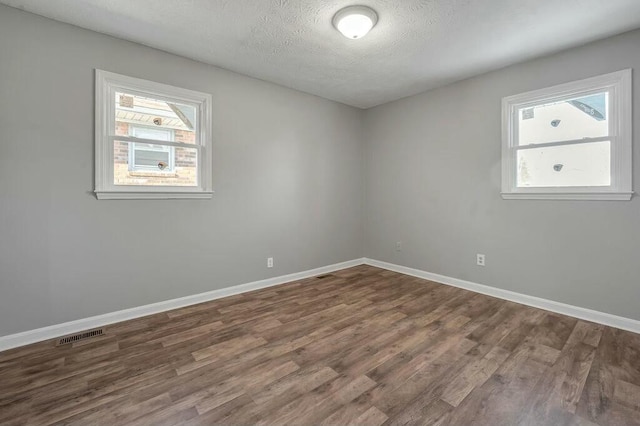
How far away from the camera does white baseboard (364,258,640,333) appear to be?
2.55m

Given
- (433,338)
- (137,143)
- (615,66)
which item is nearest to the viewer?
(433,338)

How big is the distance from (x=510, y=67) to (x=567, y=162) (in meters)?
1.22

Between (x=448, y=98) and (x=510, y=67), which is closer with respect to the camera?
(x=510, y=67)

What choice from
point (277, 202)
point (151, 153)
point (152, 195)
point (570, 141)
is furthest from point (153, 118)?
point (570, 141)

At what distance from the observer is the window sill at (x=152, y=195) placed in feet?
8.49

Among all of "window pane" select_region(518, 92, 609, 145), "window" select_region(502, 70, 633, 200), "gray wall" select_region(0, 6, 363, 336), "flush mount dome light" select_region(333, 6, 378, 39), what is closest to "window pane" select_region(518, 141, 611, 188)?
"window" select_region(502, 70, 633, 200)

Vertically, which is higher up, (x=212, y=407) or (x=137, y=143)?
(x=137, y=143)

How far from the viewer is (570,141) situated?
112 inches

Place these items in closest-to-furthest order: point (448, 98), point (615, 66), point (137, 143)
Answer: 1. point (615, 66)
2. point (137, 143)
3. point (448, 98)

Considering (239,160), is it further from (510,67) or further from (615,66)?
(615,66)

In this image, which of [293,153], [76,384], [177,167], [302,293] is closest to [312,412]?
[76,384]

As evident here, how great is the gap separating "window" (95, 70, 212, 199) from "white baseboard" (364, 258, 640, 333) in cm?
312

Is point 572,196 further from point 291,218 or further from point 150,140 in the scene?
point 150,140

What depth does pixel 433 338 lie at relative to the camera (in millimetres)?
2371
